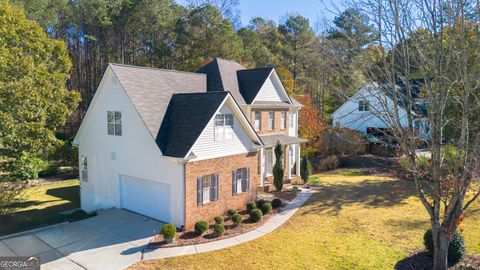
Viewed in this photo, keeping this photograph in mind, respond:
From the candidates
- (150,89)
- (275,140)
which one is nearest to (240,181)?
(275,140)

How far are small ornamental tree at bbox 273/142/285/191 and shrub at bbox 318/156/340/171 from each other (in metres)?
13.3

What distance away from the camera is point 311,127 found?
115ft

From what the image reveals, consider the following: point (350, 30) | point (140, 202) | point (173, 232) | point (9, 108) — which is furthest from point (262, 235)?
point (9, 108)

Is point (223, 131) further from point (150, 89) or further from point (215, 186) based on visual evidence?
point (150, 89)

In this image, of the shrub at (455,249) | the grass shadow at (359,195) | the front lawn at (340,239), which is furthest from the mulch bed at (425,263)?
the grass shadow at (359,195)

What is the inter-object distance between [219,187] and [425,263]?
960 centimetres

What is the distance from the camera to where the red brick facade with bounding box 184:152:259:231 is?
50.5ft

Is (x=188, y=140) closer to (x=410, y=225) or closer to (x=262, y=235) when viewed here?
(x=262, y=235)

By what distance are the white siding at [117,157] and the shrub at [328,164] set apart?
74.0 ft

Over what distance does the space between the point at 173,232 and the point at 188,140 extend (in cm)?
418

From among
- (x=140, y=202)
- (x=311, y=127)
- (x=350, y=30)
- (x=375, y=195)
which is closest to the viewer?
(x=350, y=30)

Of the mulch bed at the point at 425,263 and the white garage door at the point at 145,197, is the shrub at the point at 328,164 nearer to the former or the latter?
the white garage door at the point at 145,197

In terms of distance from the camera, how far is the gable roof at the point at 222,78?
909 inches

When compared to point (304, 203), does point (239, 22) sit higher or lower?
higher
